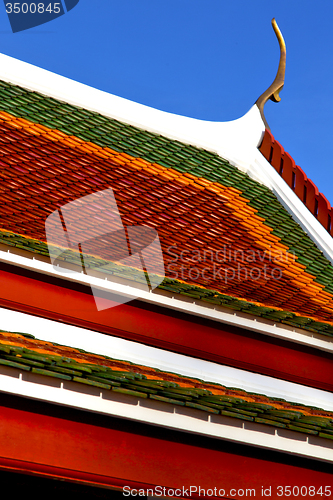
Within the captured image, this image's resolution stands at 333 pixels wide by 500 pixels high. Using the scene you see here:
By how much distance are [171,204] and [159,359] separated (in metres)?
2.16

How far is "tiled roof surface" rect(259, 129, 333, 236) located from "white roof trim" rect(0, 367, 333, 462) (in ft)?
16.4

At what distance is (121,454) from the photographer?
3203 mm

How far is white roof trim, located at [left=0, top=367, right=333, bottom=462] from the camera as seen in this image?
284cm

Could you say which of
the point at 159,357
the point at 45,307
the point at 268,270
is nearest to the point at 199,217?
the point at 268,270

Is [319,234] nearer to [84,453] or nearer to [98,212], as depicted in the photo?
[98,212]

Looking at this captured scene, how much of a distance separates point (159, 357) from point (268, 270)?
194cm

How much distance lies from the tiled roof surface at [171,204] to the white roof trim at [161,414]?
1910 mm

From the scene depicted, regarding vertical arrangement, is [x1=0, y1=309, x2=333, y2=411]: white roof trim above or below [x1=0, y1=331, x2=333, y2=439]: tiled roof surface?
above

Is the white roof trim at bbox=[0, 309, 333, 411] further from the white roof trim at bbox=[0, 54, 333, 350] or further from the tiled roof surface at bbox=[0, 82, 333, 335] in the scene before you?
the white roof trim at bbox=[0, 54, 333, 350]

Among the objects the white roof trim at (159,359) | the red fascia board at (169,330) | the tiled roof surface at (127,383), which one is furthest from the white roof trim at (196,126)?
the tiled roof surface at (127,383)

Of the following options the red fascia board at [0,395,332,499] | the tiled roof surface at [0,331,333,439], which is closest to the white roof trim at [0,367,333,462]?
the tiled roof surface at [0,331,333,439]

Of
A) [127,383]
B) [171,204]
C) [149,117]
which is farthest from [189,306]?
[149,117]

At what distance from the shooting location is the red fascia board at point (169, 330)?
4.73m

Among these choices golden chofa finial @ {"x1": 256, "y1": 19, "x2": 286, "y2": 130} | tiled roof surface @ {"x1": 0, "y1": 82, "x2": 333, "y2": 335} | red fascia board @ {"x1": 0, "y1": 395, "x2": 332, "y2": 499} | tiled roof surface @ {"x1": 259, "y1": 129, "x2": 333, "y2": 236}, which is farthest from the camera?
golden chofa finial @ {"x1": 256, "y1": 19, "x2": 286, "y2": 130}
